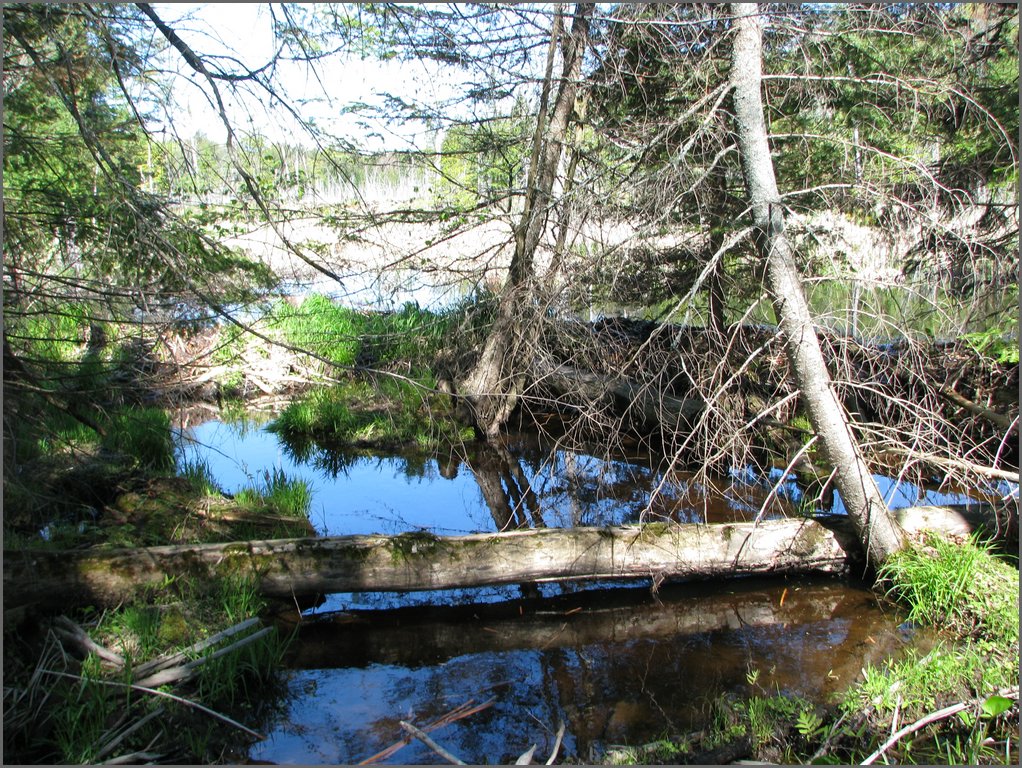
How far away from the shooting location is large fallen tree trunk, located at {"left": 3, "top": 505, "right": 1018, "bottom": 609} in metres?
4.65

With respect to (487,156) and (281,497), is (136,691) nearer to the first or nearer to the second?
(281,497)

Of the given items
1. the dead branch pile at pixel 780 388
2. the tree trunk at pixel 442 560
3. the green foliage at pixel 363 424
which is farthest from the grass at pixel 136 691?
the green foliage at pixel 363 424

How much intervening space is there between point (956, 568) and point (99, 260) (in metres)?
5.89

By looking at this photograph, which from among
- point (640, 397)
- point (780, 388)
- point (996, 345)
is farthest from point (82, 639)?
point (996, 345)

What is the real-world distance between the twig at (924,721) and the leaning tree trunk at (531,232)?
4.28 metres

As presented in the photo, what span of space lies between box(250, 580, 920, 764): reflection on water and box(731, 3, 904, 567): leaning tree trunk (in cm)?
66

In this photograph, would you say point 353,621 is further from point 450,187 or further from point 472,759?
point 450,187

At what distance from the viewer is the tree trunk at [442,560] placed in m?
4.64

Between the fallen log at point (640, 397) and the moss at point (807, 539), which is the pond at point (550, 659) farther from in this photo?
the fallen log at point (640, 397)

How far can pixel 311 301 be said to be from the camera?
40.7ft

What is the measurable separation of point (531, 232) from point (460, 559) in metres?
4.27

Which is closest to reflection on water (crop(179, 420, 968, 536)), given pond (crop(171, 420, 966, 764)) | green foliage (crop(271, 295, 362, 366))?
pond (crop(171, 420, 966, 764))

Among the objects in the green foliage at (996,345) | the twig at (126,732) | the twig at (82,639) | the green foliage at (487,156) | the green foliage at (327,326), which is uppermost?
the green foliage at (487,156)

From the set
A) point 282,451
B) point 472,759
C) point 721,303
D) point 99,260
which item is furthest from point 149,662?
point 721,303
